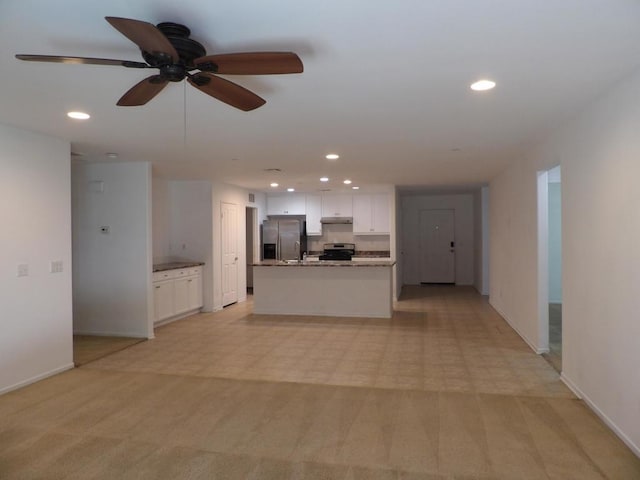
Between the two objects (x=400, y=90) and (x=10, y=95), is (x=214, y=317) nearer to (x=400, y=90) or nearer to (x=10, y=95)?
(x=10, y=95)

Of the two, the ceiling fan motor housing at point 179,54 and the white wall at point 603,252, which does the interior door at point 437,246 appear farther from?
the ceiling fan motor housing at point 179,54

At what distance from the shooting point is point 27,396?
3629 millimetres

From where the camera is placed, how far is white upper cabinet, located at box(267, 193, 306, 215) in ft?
32.4

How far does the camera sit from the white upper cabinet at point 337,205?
9.66 metres

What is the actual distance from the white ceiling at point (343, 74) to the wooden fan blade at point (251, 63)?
172 millimetres

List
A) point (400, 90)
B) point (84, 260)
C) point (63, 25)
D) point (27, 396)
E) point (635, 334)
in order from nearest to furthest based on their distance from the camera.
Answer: point (63, 25)
point (635, 334)
point (400, 90)
point (27, 396)
point (84, 260)

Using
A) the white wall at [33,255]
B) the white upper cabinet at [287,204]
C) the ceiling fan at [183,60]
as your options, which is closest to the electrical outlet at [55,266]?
the white wall at [33,255]

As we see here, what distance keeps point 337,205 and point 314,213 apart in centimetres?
→ 56

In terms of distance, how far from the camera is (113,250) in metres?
5.66

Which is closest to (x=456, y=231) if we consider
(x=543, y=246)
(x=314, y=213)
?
(x=314, y=213)

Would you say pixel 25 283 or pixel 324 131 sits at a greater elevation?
pixel 324 131

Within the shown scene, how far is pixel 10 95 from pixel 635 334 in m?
4.28

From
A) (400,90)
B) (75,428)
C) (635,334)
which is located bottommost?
(75,428)

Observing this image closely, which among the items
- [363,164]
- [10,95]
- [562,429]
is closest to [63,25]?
[10,95]
